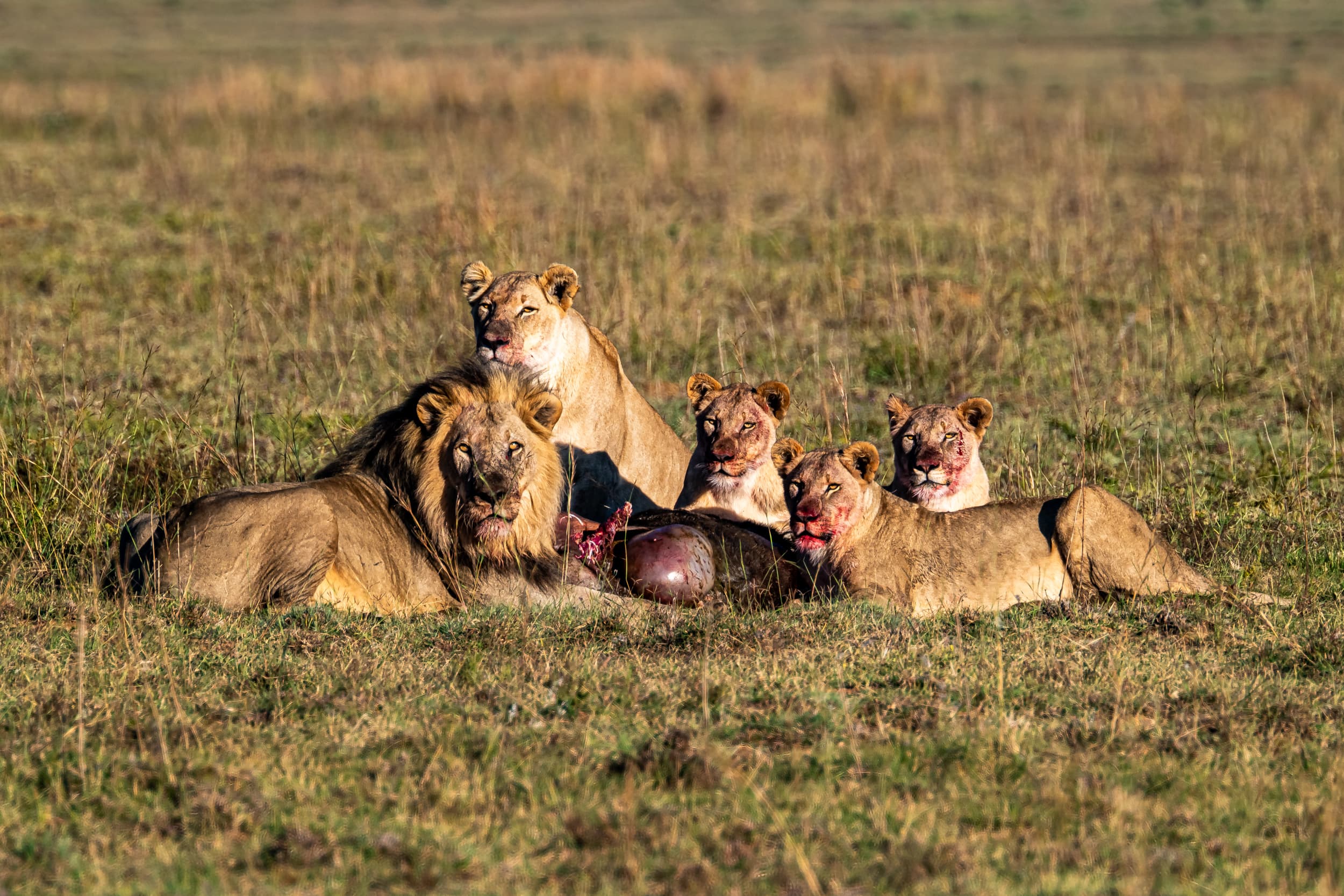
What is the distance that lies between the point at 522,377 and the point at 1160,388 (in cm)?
480

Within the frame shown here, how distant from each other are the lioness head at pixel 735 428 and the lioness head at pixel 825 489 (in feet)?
1.41

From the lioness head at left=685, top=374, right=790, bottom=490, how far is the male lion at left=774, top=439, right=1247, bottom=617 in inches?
17.2

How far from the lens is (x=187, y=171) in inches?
709

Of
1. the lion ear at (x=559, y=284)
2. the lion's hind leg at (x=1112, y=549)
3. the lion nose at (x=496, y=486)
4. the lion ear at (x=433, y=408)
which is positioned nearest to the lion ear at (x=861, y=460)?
the lion's hind leg at (x=1112, y=549)

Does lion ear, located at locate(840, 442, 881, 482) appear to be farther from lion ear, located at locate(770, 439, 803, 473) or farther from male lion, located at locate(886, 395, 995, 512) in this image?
male lion, located at locate(886, 395, 995, 512)

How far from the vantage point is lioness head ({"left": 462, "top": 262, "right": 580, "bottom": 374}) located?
7848 mm

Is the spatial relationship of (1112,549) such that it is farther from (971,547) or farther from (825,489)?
(825,489)

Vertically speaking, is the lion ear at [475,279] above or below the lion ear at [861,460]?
above

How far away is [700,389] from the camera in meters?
7.64

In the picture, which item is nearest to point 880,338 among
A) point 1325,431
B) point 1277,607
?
point 1325,431

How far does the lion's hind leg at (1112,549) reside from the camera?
682cm

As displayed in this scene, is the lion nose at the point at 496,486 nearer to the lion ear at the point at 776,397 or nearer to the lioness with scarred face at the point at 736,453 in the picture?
the lioness with scarred face at the point at 736,453

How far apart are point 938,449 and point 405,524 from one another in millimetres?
2368

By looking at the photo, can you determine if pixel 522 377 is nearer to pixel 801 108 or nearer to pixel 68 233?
pixel 68 233
